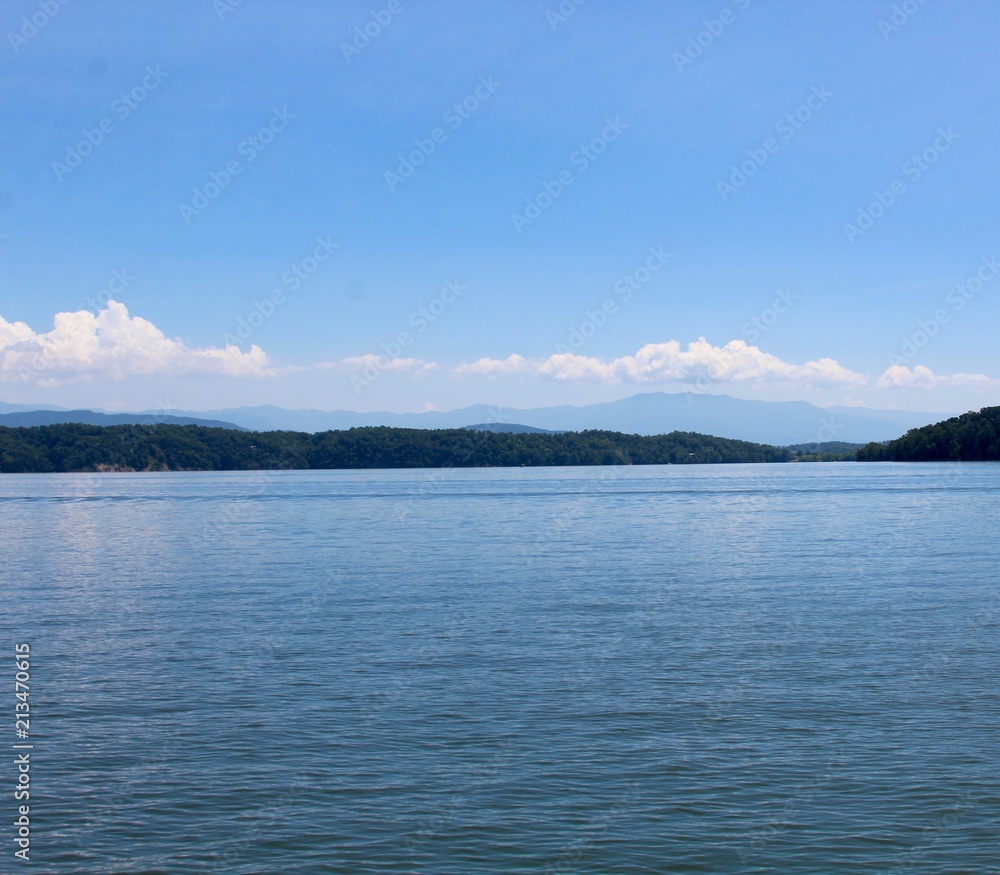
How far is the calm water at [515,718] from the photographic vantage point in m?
11.0

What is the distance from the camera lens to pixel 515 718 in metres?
15.4

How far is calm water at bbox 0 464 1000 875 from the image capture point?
11000 millimetres

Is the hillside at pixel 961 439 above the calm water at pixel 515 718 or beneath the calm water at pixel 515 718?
above

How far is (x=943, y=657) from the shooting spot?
757 inches

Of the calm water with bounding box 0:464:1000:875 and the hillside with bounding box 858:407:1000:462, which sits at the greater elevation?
the hillside with bounding box 858:407:1000:462

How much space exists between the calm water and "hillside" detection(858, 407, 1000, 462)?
15354cm

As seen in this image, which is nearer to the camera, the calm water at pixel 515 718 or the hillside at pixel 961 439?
the calm water at pixel 515 718

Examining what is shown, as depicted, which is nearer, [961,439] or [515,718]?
[515,718]

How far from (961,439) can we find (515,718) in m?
185

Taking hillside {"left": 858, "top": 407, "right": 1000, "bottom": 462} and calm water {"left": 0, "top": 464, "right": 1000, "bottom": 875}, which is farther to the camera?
hillside {"left": 858, "top": 407, "right": 1000, "bottom": 462}

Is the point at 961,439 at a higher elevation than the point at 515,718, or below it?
higher

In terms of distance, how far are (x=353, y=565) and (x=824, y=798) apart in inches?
1080

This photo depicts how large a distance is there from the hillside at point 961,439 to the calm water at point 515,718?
15354cm

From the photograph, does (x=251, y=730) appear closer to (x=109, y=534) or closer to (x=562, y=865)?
(x=562, y=865)
